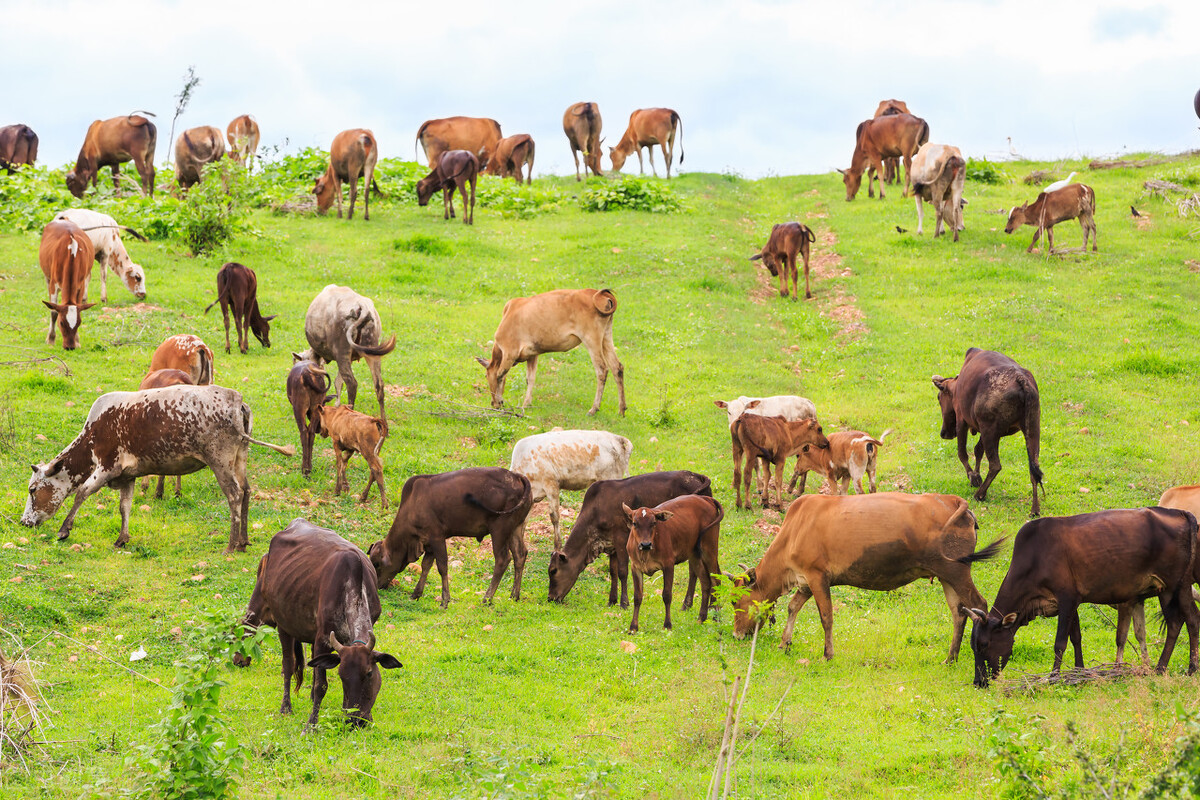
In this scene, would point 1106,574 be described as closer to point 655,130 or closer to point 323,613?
point 323,613

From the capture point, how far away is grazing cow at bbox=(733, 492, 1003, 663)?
32.8 ft

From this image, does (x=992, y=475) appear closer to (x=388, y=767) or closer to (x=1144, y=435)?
(x=1144, y=435)

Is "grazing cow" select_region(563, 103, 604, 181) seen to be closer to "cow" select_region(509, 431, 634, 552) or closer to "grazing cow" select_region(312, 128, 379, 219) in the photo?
"grazing cow" select_region(312, 128, 379, 219)

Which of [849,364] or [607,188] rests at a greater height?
[607,188]

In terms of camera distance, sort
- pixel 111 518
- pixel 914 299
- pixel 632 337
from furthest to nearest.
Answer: pixel 914 299
pixel 632 337
pixel 111 518

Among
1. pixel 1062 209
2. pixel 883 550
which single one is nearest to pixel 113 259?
pixel 883 550

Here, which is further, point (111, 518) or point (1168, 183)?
point (1168, 183)

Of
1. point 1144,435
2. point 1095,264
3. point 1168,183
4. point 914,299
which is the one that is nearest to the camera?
point 1144,435

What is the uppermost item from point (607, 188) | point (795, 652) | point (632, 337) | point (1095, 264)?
point (607, 188)

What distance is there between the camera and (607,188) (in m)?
33.1

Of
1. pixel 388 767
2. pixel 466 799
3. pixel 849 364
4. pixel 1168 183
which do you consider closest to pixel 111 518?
pixel 388 767

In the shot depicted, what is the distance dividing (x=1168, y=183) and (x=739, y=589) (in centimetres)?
2977

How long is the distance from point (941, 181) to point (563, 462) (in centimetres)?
1663

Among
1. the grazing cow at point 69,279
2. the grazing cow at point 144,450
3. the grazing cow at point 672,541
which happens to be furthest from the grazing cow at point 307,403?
the grazing cow at point 69,279
